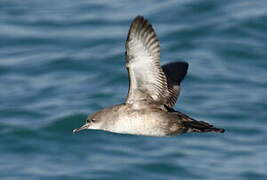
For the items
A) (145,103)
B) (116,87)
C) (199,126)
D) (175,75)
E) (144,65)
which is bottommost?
(199,126)

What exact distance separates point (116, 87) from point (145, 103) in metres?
8.09

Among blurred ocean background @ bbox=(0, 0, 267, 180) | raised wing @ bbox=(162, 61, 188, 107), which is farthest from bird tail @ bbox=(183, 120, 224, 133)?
blurred ocean background @ bbox=(0, 0, 267, 180)

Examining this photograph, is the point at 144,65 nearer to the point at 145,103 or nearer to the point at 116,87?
the point at 145,103

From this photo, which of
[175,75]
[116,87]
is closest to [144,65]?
[175,75]

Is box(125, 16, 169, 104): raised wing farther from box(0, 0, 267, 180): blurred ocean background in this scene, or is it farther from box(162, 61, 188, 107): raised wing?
box(0, 0, 267, 180): blurred ocean background

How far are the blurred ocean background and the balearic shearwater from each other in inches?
237

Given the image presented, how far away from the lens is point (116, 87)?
18453 mm

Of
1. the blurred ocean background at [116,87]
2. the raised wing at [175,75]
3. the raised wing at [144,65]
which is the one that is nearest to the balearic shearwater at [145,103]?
the raised wing at [144,65]

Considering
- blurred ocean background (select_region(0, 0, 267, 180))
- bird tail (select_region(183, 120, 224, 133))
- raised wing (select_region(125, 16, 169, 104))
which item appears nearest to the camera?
raised wing (select_region(125, 16, 169, 104))

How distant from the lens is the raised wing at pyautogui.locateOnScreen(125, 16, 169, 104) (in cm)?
981

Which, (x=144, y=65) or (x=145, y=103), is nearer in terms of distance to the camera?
(x=144, y=65)

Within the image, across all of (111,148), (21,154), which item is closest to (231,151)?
(111,148)

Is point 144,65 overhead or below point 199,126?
overhead

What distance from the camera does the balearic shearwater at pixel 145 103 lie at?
32.4 feet
